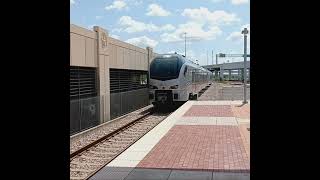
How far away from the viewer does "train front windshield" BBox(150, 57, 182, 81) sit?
28422mm

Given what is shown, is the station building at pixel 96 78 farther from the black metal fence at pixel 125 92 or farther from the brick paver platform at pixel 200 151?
the brick paver platform at pixel 200 151

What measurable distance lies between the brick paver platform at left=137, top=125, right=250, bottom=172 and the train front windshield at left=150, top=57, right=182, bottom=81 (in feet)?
40.8

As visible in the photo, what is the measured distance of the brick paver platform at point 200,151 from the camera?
9.53 metres

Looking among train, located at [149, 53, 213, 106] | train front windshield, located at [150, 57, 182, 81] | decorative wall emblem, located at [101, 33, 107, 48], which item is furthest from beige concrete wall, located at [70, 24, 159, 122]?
train, located at [149, 53, 213, 106]

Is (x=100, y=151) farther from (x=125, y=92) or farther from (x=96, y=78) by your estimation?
(x=125, y=92)

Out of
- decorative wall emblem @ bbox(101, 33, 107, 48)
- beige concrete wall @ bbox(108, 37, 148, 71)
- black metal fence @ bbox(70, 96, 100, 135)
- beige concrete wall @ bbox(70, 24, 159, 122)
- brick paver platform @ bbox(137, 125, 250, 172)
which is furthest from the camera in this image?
beige concrete wall @ bbox(108, 37, 148, 71)

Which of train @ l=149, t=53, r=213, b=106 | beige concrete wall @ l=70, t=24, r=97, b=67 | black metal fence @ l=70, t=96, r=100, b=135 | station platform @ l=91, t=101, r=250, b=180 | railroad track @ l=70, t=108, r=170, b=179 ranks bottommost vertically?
railroad track @ l=70, t=108, r=170, b=179

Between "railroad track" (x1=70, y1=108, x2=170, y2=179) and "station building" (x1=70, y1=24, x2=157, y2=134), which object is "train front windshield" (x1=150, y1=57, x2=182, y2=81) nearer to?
"station building" (x1=70, y1=24, x2=157, y2=134)

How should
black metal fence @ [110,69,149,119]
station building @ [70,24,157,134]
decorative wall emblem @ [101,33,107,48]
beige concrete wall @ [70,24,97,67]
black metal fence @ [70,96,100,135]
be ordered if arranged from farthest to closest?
1. black metal fence @ [110,69,149,119]
2. decorative wall emblem @ [101,33,107,48]
3. beige concrete wall @ [70,24,97,67]
4. station building @ [70,24,157,134]
5. black metal fence @ [70,96,100,135]

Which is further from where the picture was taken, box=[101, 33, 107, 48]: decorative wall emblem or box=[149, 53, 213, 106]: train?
box=[149, 53, 213, 106]: train

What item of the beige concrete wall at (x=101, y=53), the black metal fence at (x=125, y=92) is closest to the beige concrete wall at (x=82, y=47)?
the beige concrete wall at (x=101, y=53)
